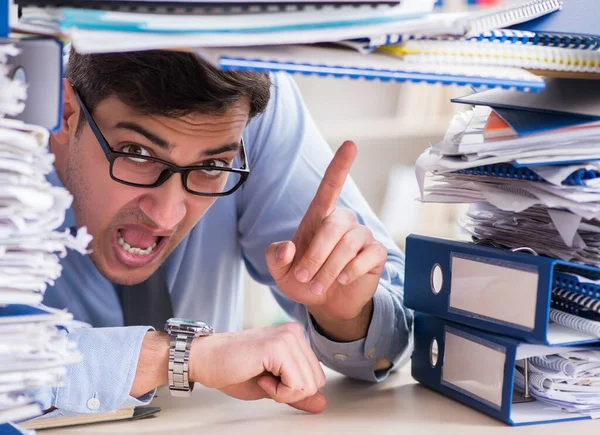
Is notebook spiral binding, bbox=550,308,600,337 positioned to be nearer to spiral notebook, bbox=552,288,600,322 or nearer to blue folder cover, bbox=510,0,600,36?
spiral notebook, bbox=552,288,600,322

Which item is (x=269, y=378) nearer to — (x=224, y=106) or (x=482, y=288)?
(x=482, y=288)

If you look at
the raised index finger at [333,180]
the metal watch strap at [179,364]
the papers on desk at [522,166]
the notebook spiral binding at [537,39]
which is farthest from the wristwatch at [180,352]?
the notebook spiral binding at [537,39]

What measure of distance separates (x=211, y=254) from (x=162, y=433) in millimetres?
782

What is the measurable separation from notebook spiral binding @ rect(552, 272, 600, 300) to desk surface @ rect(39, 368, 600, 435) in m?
0.16

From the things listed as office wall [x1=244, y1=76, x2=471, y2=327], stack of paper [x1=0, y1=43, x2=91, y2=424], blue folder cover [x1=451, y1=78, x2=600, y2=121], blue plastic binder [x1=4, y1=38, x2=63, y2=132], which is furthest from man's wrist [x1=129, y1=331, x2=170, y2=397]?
office wall [x1=244, y1=76, x2=471, y2=327]

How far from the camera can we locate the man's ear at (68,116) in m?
1.18

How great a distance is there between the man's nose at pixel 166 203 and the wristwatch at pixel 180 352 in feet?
0.93

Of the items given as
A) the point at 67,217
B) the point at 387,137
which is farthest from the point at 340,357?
the point at 387,137

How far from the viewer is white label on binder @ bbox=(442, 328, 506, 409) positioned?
892 millimetres

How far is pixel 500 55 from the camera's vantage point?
720mm

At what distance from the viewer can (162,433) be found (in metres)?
0.86

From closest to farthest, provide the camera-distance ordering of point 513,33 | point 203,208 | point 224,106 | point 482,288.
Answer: point 513,33
point 482,288
point 224,106
point 203,208

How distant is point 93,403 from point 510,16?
1.97 ft

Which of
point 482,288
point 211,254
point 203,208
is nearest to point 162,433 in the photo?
point 482,288
